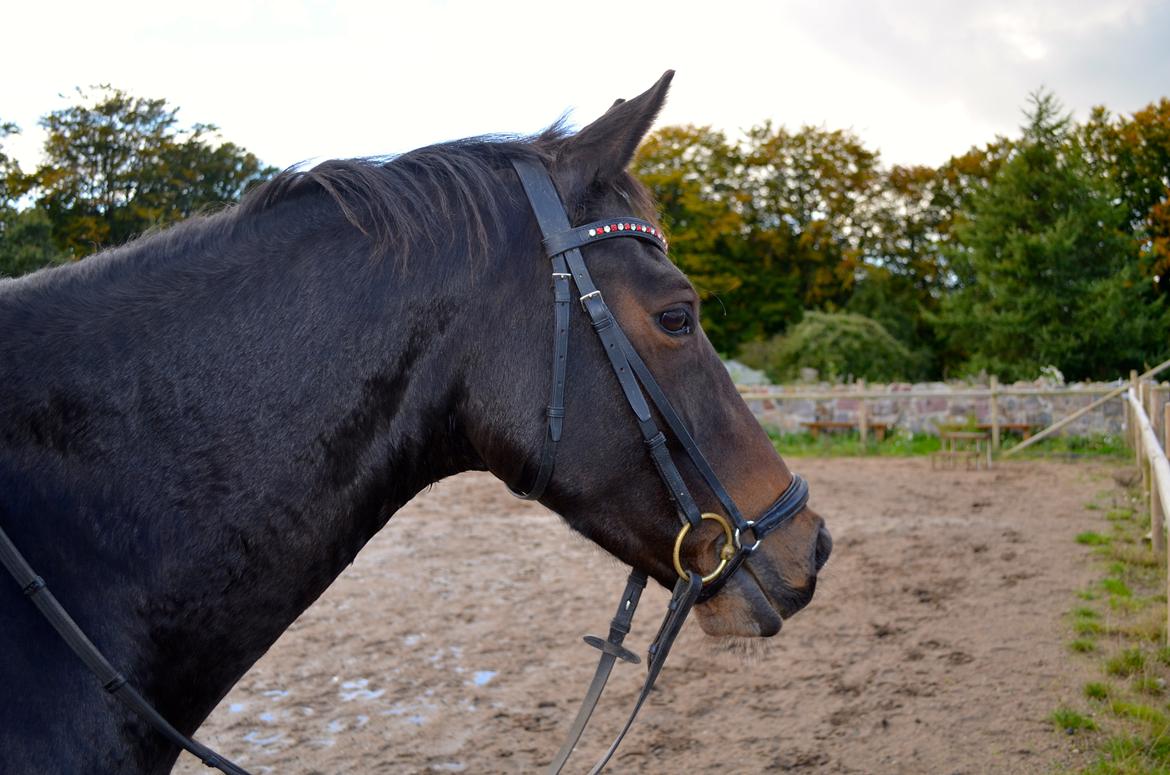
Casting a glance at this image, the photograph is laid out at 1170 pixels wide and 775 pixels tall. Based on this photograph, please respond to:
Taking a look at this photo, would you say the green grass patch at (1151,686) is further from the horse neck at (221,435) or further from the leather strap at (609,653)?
the horse neck at (221,435)

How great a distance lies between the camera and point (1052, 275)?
23375 mm

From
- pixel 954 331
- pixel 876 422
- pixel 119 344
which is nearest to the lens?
pixel 119 344

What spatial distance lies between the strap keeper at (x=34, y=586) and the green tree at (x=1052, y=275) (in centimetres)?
2478

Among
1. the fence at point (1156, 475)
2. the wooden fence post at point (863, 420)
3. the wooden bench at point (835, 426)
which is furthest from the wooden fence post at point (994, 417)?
the fence at point (1156, 475)

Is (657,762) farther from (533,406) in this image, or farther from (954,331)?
(954,331)

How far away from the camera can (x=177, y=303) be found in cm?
170

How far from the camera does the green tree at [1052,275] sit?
2245cm

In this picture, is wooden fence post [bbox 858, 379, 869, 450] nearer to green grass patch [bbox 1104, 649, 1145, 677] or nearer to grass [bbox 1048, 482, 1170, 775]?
grass [bbox 1048, 482, 1170, 775]

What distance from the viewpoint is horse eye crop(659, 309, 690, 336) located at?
1839 mm

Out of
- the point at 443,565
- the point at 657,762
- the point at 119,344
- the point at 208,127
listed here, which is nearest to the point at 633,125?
the point at 119,344

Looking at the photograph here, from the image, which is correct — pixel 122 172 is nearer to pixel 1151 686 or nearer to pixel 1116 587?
pixel 1151 686

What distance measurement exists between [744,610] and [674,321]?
64 centimetres

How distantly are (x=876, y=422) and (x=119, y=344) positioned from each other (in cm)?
1728

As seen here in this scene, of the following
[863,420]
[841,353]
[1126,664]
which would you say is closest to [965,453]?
[863,420]
